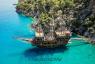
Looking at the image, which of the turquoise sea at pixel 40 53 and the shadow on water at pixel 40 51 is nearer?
the turquoise sea at pixel 40 53

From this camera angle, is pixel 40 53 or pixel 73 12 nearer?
pixel 40 53

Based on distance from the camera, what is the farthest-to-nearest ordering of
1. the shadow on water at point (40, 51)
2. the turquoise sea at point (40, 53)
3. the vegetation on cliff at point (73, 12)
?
the vegetation on cliff at point (73, 12), the shadow on water at point (40, 51), the turquoise sea at point (40, 53)

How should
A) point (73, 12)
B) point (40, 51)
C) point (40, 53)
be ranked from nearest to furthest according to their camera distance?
point (40, 53)
point (40, 51)
point (73, 12)

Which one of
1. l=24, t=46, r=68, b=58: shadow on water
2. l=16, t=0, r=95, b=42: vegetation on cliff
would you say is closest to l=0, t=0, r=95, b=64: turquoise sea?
l=24, t=46, r=68, b=58: shadow on water

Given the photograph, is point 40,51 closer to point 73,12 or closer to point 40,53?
point 40,53

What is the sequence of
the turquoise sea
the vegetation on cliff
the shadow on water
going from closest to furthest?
the turquoise sea
the shadow on water
the vegetation on cliff

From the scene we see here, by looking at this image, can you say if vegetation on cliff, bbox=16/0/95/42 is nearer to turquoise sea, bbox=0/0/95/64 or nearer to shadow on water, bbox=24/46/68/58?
turquoise sea, bbox=0/0/95/64

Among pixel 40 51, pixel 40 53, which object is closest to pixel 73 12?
pixel 40 51

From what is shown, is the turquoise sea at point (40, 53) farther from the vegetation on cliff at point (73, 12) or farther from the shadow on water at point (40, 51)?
the vegetation on cliff at point (73, 12)

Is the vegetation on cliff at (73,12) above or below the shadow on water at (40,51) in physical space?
above

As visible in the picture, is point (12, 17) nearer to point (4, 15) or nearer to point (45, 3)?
point (4, 15)

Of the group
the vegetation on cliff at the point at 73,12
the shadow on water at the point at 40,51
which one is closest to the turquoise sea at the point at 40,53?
the shadow on water at the point at 40,51

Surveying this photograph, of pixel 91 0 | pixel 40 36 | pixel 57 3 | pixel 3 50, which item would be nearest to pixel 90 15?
pixel 91 0

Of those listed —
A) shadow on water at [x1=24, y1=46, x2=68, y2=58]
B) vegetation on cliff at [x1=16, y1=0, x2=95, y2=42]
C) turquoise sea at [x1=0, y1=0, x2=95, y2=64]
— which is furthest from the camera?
vegetation on cliff at [x1=16, y1=0, x2=95, y2=42]
